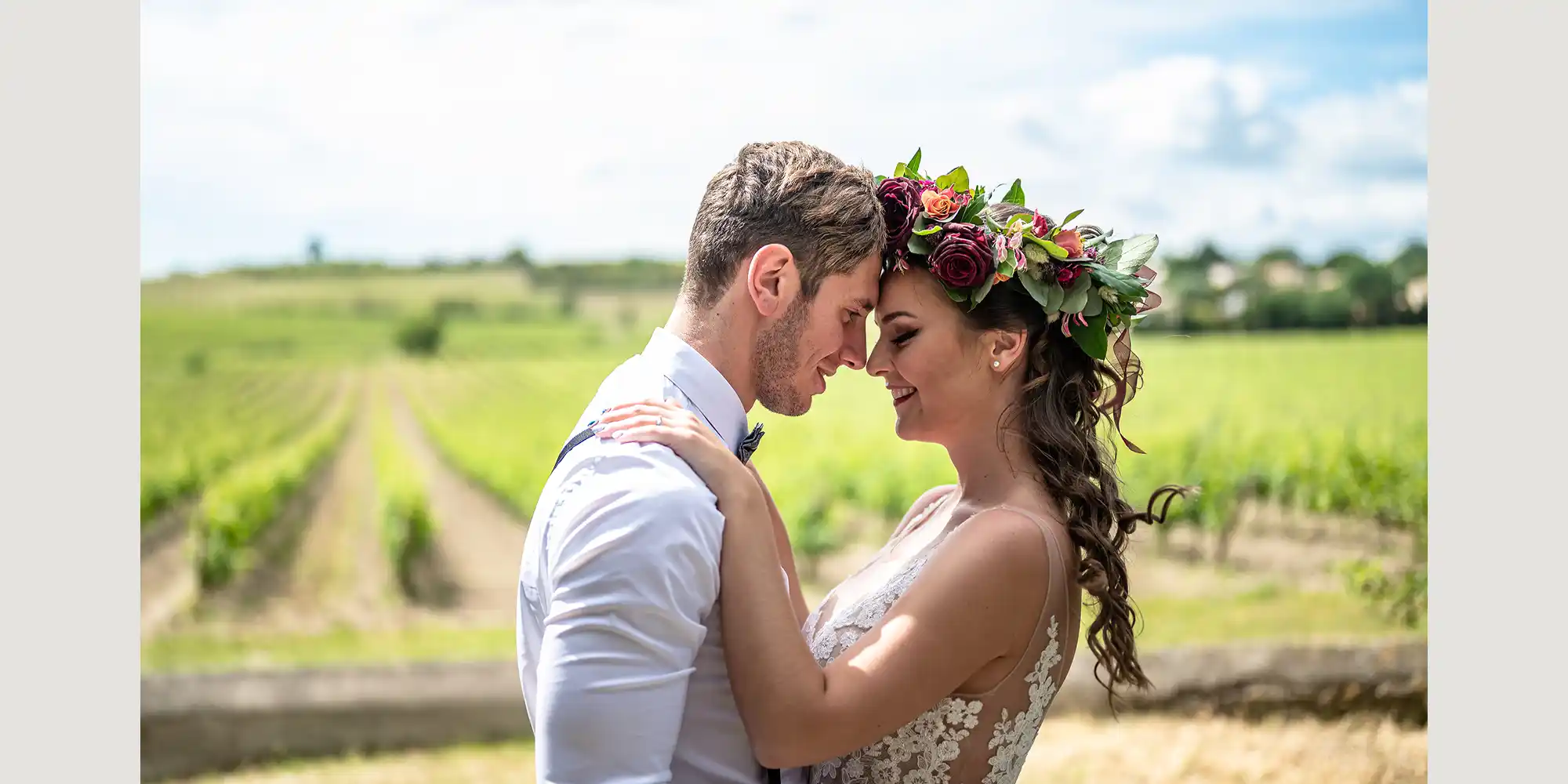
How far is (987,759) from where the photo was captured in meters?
2.28

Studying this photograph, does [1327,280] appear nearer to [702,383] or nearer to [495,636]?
[495,636]

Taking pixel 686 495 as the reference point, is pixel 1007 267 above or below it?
above

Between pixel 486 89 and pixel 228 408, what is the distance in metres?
3.57

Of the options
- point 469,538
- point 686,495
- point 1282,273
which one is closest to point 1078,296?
point 686,495

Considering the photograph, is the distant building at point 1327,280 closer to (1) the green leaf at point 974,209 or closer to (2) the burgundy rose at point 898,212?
(1) the green leaf at point 974,209

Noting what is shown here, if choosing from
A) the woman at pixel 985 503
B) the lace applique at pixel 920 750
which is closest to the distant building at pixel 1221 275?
the woman at pixel 985 503

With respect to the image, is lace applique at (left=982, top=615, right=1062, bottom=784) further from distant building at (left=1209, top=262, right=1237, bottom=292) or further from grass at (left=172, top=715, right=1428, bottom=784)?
distant building at (left=1209, top=262, right=1237, bottom=292)

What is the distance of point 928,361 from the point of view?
2354 mm

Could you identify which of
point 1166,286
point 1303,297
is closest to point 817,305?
point 1166,286

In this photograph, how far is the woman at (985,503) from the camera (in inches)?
80.8

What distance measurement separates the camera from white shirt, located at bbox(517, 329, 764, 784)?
1.58 m

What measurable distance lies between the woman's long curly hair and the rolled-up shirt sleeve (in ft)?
3.21

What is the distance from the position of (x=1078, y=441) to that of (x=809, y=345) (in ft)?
2.33

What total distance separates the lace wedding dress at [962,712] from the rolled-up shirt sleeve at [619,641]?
2.33 feet
